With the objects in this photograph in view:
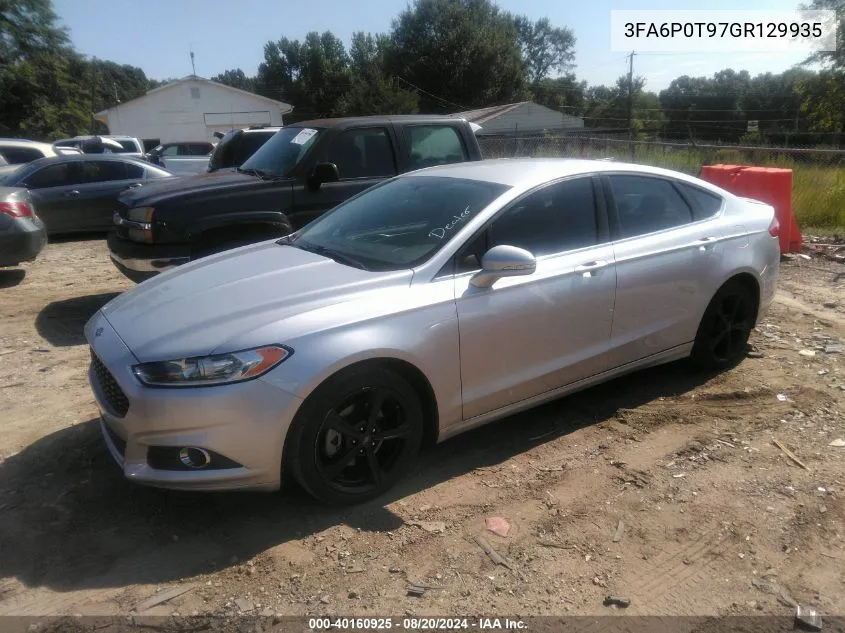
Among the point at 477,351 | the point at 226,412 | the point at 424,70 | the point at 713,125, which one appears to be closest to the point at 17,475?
the point at 226,412

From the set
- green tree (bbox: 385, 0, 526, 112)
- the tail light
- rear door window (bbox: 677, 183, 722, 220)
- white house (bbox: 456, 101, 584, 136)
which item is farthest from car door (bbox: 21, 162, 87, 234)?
green tree (bbox: 385, 0, 526, 112)

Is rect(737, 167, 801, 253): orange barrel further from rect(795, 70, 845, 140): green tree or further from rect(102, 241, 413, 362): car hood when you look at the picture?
rect(795, 70, 845, 140): green tree

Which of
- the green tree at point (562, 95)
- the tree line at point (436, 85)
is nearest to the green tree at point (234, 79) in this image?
the tree line at point (436, 85)

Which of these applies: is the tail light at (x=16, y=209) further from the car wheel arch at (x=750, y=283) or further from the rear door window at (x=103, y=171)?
the car wheel arch at (x=750, y=283)

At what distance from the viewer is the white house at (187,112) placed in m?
41.7

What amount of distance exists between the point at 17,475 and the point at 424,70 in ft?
188

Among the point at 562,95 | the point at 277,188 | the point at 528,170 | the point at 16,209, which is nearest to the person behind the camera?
the point at 528,170

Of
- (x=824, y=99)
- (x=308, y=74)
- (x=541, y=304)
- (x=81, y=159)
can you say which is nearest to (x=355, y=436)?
(x=541, y=304)

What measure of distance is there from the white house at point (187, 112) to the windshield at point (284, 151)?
3669 cm

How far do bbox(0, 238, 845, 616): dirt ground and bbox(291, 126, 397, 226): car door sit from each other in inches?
106

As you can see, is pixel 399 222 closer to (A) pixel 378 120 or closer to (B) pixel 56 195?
(A) pixel 378 120

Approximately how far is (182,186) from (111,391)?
140 inches

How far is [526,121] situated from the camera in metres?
46.6

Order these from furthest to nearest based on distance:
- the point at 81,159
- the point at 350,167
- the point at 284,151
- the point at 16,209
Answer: the point at 81,159, the point at 16,209, the point at 284,151, the point at 350,167
